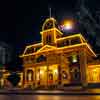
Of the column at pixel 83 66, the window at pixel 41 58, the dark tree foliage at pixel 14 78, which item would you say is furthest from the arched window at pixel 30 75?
the column at pixel 83 66

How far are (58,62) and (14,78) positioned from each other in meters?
17.8

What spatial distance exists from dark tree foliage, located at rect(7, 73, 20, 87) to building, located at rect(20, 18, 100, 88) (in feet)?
18.6

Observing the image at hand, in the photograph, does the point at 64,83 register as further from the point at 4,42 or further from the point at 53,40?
the point at 4,42

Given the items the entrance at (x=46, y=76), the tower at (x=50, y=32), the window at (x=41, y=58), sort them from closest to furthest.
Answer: the entrance at (x=46, y=76) → the window at (x=41, y=58) → the tower at (x=50, y=32)

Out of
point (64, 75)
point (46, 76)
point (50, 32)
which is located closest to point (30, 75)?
point (46, 76)

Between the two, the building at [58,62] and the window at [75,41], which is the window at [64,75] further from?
the window at [75,41]

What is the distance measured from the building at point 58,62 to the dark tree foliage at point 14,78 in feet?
18.6

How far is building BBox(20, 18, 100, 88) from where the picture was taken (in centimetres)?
3381

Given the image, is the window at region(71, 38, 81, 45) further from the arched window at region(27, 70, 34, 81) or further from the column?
the arched window at region(27, 70, 34, 81)

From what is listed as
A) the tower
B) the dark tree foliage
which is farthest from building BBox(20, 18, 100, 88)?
the dark tree foliage

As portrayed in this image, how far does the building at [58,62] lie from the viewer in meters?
33.8

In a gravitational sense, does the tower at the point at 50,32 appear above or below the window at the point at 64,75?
above

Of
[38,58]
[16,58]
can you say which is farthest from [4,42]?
[38,58]

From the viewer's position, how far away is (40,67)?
39531 millimetres
